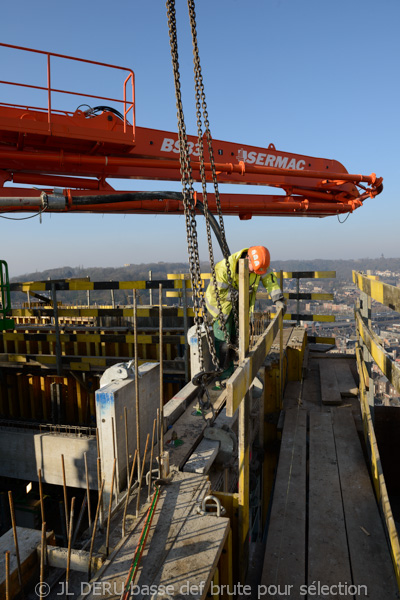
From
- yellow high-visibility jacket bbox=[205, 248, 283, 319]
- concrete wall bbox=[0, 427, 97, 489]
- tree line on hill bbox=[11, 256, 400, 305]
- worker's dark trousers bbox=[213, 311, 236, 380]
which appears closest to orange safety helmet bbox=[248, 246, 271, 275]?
yellow high-visibility jacket bbox=[205, 248, 283, 319]

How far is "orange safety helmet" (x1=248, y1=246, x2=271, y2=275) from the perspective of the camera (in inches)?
195

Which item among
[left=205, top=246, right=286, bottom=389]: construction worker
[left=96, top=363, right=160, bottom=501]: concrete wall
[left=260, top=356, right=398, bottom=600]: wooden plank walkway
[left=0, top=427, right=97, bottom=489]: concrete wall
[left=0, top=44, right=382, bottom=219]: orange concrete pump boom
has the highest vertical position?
[left=0, top=44, right=382, bottom=219]: orange concrete pump boom

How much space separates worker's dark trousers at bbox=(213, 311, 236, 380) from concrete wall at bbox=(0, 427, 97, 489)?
2450 mm

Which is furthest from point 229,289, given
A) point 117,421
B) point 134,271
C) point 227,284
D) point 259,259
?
point 134,271

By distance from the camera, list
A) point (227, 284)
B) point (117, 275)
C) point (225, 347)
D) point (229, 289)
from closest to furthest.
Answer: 1. point (229, 289)
2. point (227, 284)
3. point (225, 347)
4. point (117, 275)

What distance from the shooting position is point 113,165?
621 cm

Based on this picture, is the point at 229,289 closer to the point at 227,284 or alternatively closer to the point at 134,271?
the point at 227,284

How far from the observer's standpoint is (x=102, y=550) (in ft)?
7.80

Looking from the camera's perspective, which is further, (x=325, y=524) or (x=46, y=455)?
(x=46, y=455)

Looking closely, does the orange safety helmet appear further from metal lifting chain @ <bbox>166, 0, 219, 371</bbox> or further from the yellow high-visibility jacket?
metal lifting chain @ <bbox>166, 0, 219, 371</bbox>

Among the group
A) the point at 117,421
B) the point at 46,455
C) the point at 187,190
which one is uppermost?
the point at 187,190

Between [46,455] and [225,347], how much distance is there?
367 cm

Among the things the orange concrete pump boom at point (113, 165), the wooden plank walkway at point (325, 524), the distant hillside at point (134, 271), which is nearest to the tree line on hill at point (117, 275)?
the distant hillside at point (134, 271)

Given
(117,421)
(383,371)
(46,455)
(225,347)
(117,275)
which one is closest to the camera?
(117,421)
